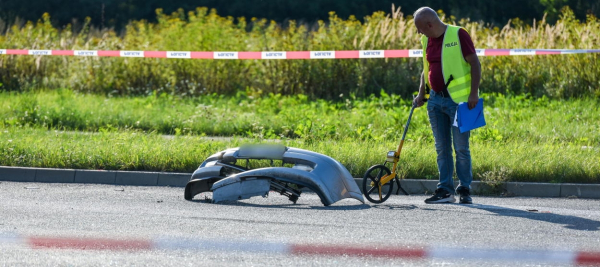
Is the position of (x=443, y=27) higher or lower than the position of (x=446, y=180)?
higher

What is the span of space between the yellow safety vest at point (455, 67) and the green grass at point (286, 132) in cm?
167

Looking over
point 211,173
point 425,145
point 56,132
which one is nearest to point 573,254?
Result: point 211,173

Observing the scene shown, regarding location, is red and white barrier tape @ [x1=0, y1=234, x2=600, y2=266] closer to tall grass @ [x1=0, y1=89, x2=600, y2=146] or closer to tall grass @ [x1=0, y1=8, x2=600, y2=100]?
tall grass @ [x1=0, y1=89, x2=600, y2=146]

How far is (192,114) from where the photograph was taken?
1550 centimetres

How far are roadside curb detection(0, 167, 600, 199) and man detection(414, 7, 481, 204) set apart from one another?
116cm

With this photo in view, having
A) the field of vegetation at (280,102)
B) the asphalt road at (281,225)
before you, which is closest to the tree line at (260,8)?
the field of vegetation at (280,102)

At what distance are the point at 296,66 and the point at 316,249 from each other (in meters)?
13.0

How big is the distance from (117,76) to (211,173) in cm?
1200

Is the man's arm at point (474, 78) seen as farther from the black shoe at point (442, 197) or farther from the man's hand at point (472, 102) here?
the black shoe at point (442, 197)

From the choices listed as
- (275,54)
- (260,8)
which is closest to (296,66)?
(275,54)

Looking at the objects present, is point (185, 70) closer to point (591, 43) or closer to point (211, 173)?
point (591, 43)

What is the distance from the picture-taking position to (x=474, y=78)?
8.24 metres

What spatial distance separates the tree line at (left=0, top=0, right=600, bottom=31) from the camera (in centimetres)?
3934

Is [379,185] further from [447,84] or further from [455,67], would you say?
[455,67]
